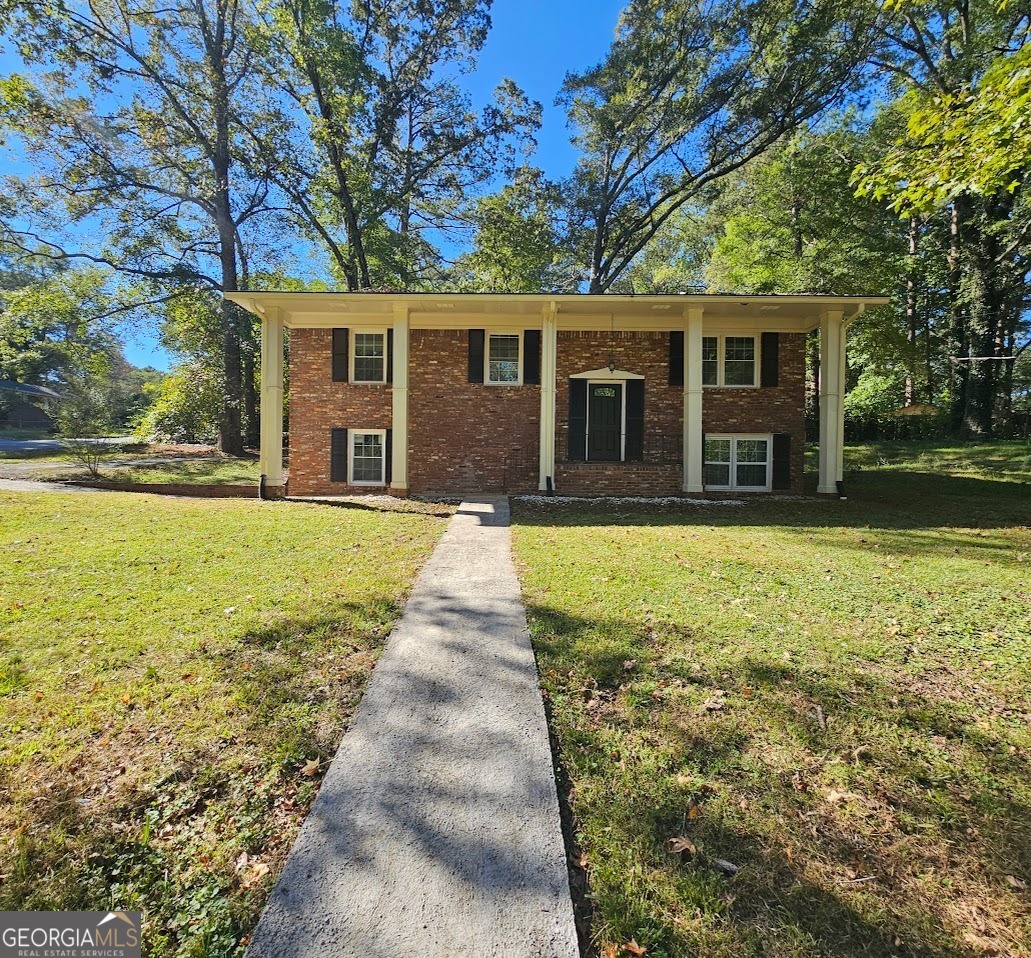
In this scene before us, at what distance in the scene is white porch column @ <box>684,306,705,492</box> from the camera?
36.2 ft

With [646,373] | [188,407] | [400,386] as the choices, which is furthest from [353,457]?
[188,407]

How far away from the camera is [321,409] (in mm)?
12305

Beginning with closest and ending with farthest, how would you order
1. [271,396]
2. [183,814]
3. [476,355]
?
1. [183,814]
2. [271,396]
3. [476,355]

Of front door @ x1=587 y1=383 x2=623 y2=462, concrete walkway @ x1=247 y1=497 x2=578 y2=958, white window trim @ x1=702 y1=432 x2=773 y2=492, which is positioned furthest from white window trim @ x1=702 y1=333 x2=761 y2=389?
concrete walkway @ x1=247 y1=497 x2=578 y2=958

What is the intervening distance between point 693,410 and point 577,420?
9.02ft

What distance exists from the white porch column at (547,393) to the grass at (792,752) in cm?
590

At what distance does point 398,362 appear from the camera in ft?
35.3

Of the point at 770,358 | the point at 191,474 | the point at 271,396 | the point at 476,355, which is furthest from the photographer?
the point at 191,474

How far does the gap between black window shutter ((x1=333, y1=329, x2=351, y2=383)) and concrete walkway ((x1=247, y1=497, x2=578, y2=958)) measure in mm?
10224

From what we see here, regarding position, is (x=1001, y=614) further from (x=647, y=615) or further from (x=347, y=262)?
(x=347, y=262)

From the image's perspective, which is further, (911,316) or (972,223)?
(911,316)

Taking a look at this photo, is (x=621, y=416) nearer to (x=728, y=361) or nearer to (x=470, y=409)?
(x=728, y=361)

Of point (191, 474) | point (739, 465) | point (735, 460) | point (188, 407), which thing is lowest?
point (191, 474)

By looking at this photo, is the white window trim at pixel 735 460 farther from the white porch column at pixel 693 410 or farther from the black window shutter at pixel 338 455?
the black window shutter at pixel 338 455
